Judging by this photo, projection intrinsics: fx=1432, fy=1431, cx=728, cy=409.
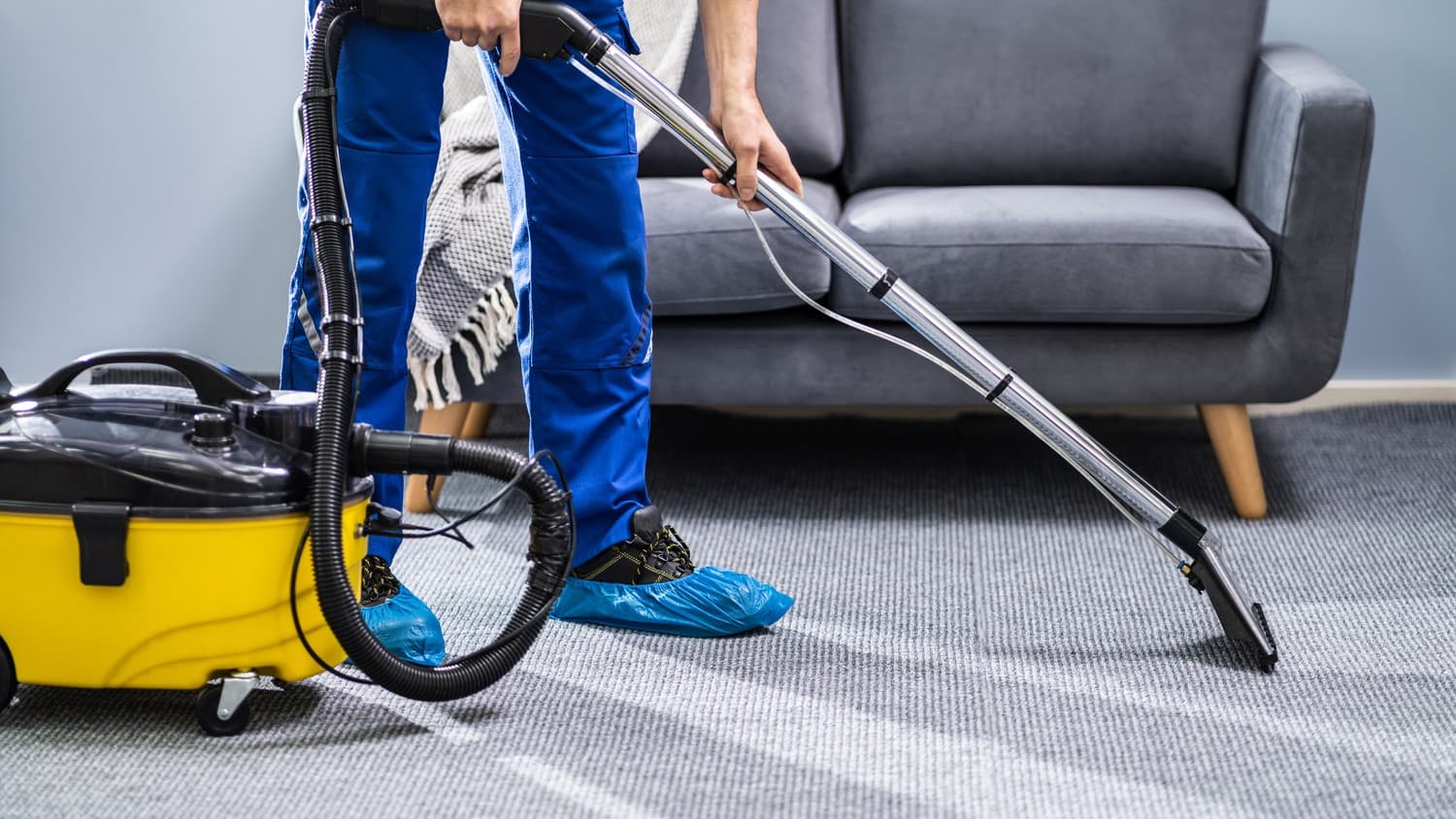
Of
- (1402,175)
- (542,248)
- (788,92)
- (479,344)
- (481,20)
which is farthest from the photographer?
(1402,175)

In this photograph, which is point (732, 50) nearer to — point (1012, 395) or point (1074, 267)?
point (1012, 395)

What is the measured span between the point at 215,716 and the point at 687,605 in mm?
444

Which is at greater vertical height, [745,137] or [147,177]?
[745,137]

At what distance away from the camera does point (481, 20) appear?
114cm

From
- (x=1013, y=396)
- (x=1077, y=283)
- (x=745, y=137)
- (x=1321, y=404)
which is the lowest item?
(x=1321, y=404)

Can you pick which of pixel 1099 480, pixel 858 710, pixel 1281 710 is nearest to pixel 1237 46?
pixel 1099 480

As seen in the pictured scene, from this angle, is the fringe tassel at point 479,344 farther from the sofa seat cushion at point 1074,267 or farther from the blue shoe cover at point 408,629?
the blue shoe cover at point 408,629

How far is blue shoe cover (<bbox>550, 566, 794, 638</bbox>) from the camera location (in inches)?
53.5

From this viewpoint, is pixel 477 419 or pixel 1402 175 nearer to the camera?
pixel 477 419

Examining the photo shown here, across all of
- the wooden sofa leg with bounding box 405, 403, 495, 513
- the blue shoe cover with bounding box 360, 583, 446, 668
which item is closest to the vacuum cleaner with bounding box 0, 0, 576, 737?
the blue shoe cover with bounding box 360, 583, 446, 668

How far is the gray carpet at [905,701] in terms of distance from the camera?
3.42 feet

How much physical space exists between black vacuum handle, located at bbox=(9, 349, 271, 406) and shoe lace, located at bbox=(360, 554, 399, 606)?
0.24 meters

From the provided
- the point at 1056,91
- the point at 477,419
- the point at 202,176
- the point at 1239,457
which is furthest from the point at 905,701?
the point at 202,176

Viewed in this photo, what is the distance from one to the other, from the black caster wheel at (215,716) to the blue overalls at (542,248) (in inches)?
10.4
